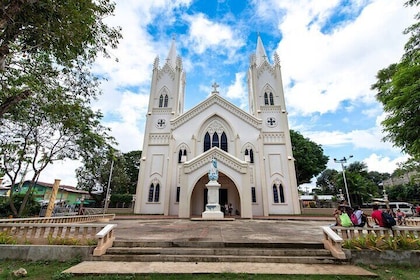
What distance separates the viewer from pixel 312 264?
4492mm

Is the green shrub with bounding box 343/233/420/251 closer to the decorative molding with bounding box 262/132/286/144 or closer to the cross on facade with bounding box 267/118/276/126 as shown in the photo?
the decorative molding with bounding box 262/132/286/144

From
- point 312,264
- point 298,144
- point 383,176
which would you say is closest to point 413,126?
point 312,264

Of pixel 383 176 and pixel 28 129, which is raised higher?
pixel 383 176

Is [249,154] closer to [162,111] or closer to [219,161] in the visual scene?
[219,161]

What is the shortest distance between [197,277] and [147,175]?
17172 millimetres

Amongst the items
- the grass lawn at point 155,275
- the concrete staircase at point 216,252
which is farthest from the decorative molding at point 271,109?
the grass lawn at point 155,275

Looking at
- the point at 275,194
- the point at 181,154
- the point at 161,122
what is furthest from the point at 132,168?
the point at 275,194

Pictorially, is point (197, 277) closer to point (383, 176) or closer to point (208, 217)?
point (208, 217)

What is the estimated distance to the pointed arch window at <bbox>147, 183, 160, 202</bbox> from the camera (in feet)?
62.8

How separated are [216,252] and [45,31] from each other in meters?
7.33

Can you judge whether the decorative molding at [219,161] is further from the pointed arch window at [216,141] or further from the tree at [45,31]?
the tree at [45,31]

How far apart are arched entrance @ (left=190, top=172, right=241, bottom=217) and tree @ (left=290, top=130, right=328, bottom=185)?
46.5ft

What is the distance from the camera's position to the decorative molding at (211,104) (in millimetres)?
20812

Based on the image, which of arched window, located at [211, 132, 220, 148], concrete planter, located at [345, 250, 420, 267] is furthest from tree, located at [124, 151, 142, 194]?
concrete planter, located at [345, 250, 420, 267]
